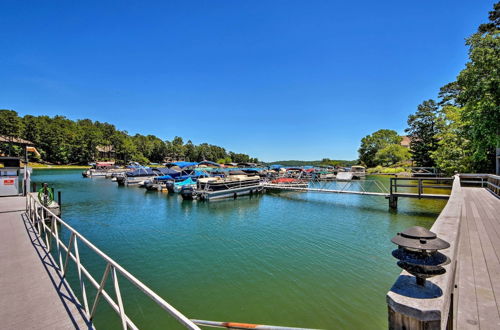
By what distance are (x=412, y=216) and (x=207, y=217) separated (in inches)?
526

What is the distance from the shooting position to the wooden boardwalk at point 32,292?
11.3ft

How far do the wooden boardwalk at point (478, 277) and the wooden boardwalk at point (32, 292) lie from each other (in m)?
4.71

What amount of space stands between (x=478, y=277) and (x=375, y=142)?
7622cm

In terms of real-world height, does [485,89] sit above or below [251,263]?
above

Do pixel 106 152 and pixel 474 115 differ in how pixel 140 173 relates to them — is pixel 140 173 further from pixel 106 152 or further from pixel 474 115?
pixel 106 152

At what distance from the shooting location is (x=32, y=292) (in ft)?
13.7

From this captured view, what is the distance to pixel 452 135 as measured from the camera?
86.2 ft

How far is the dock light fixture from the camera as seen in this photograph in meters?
1.80

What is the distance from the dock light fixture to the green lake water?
4174mm

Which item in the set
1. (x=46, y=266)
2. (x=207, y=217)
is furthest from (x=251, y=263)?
(x=207, y=217)

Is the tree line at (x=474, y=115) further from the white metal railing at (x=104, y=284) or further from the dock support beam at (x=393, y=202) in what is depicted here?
the white metal railing at (x=104, y=284)

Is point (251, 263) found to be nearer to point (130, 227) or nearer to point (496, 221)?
point (496, 221)

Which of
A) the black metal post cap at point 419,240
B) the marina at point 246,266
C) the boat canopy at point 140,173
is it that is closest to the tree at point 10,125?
the boat canopy at point 140,173

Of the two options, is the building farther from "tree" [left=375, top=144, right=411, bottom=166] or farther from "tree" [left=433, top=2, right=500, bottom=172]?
"tree" [left=433, top=2, right=500, bottom=172]
